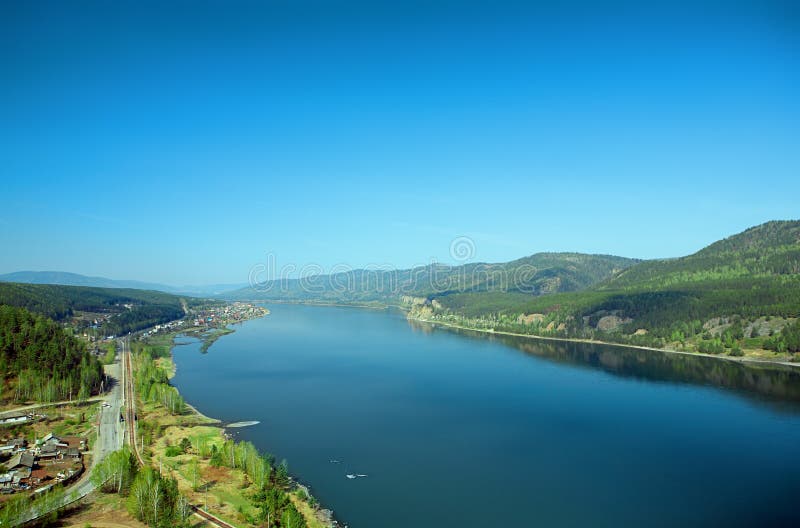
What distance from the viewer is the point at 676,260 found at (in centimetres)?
12875

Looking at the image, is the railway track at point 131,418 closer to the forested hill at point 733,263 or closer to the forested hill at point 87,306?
the forested hill at point 87,306

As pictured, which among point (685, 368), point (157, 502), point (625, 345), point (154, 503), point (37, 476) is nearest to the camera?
point (154, 503)

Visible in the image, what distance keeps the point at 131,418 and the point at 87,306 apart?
86155 mm

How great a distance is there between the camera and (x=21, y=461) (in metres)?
26.4

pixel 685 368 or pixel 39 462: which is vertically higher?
pixel 39 462

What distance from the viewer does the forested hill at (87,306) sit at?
87.6 metres

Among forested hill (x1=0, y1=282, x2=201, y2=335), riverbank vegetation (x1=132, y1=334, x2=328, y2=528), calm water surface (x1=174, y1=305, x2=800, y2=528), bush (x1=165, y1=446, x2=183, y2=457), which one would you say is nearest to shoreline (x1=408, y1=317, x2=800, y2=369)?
calm water surface (x1=174, y1=305, x2=800, y2=528)

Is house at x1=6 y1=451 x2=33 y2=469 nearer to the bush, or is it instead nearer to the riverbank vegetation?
the riverbank vegetation

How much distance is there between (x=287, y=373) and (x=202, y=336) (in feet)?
151

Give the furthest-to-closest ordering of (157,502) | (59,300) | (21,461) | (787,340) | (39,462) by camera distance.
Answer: (59,300) → (787,340) → (39,462) → (21,461) → (157,502)

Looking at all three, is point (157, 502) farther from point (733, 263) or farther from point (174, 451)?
point (733, 263)

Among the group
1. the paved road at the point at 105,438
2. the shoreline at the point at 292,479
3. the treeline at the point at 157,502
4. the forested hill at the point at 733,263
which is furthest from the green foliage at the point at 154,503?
the forested hill at the point at 733,263

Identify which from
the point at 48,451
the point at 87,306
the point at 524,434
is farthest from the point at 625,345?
the point at 87,306

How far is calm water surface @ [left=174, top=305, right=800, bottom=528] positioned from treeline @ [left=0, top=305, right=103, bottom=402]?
9.02m
